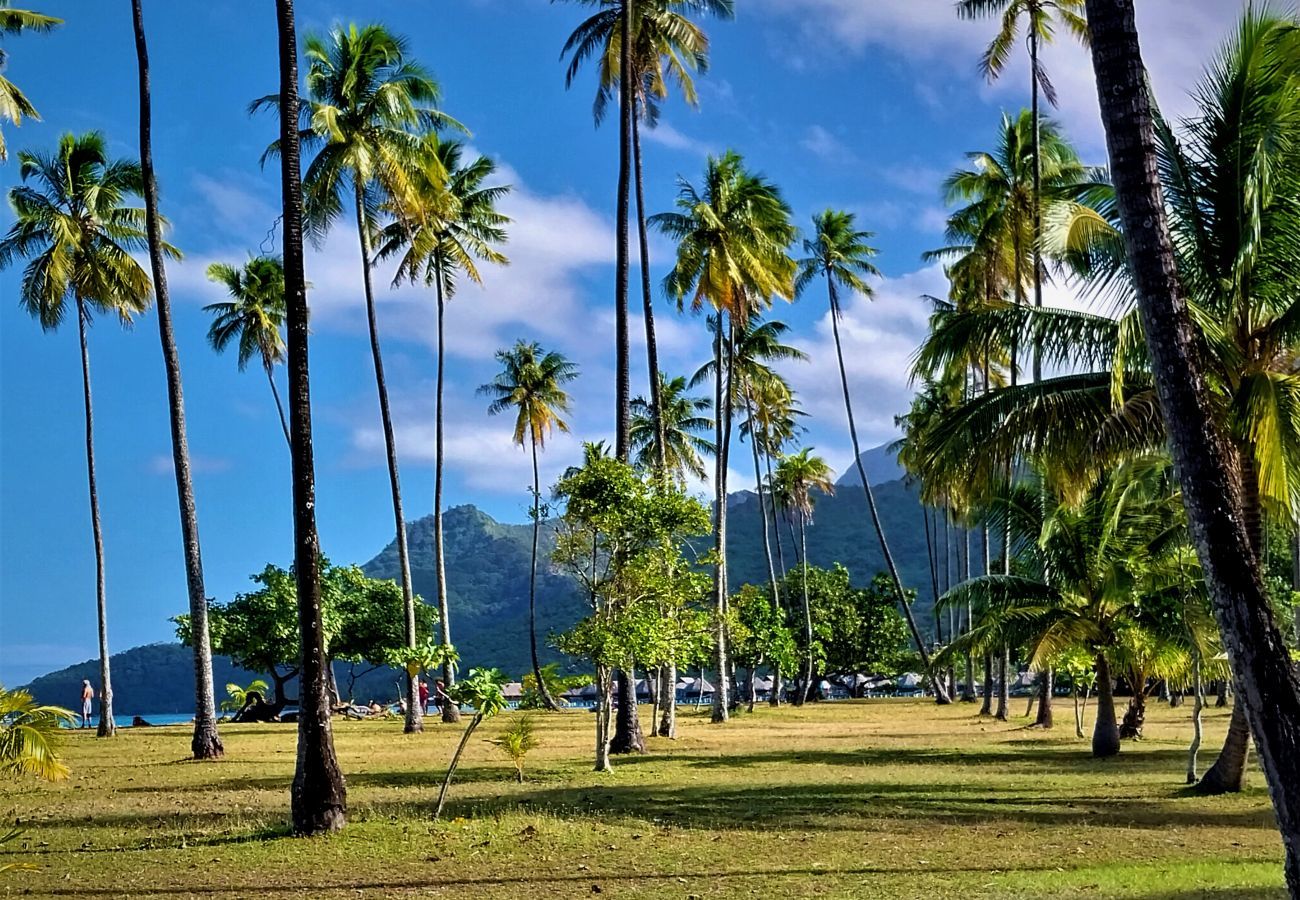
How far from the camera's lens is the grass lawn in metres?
8.63

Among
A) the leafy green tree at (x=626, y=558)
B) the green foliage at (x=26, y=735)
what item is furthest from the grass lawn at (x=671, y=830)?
the leafy green tree at (x=626, y=558)

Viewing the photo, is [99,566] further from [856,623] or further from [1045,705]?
[856,623]

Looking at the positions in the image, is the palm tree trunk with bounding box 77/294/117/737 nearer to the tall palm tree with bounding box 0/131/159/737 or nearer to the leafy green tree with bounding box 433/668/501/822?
the tall palm tree with bounding box 0/131/159/737

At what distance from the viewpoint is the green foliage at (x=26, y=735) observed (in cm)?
932

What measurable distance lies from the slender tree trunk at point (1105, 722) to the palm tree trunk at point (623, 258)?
948 centimetres

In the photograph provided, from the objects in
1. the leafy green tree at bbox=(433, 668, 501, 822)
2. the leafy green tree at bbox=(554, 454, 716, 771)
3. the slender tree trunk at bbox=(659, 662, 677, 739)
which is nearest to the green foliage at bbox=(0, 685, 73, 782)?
the leafy green tree at bbox=(433, 668, 501, 822)

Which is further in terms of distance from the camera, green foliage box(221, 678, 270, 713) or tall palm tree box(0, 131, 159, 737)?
green foliage box(221, 678, 270, 713)

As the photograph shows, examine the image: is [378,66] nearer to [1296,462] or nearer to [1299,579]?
[1296,462]

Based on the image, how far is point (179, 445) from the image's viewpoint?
2003cm

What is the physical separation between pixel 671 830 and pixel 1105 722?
37.6 feet

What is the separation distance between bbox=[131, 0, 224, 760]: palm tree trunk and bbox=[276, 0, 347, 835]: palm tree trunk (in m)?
8.77

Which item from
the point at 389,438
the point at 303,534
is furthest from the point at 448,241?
the point at 303,534

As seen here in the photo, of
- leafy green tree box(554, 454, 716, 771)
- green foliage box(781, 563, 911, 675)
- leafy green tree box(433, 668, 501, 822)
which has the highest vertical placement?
leafy green tree box(554, 454, 716, 771)

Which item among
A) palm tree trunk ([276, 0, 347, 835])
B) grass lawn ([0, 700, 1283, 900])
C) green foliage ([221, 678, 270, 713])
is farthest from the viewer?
green foliage ([221, 678, 270, 713])
